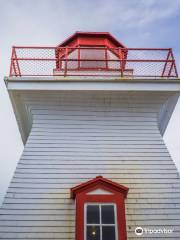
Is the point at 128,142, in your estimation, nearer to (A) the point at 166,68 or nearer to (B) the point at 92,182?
(B) the point at 92,182

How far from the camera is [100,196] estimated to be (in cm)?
630

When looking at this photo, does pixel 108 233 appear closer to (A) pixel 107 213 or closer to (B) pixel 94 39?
(A) pixel 107 213

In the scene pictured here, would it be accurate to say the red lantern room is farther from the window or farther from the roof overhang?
the window

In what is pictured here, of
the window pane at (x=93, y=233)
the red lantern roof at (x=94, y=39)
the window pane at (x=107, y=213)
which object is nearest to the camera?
the window pane at (x=93, y=233)

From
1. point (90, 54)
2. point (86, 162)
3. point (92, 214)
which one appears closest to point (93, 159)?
point (86, 162)

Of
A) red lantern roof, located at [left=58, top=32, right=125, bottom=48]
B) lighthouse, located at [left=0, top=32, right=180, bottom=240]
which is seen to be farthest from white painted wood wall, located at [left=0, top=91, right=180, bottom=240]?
red lantern roof, located at [left=58, top=32, right=125, bottom=48]

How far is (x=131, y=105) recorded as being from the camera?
316 inches

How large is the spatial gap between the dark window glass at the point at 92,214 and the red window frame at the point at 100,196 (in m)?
0.11

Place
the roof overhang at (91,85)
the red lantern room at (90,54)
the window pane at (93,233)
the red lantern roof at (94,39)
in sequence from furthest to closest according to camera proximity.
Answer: the red lantern roof at (94,39)
the red lantern room at (90,54)
the roof overhang at (91,85)
the window pane at (93,233)

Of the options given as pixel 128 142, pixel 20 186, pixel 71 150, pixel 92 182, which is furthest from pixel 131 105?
pixel 20 186

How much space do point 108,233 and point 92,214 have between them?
0.48 m

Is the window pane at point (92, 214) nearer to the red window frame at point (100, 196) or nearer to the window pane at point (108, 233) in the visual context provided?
the red window frame at point (100, 196)

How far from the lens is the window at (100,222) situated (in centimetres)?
584

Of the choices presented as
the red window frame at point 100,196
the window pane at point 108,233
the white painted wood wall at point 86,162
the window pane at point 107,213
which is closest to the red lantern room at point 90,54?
the white painted wood wall at point 86,162
